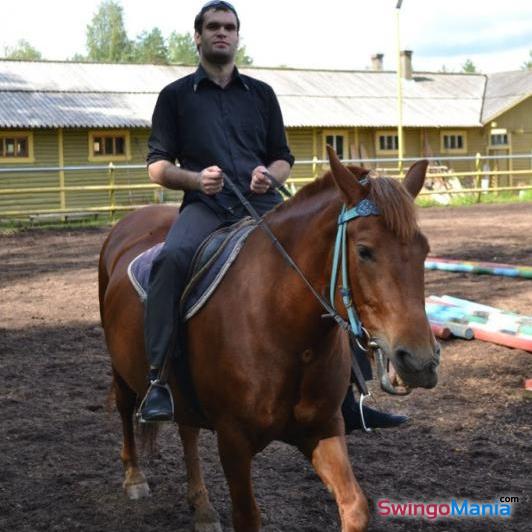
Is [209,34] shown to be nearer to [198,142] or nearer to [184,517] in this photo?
[198,142]

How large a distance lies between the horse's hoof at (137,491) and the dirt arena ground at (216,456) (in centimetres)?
5

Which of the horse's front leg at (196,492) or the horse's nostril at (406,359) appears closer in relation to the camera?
the horse's nostril at (406,359)

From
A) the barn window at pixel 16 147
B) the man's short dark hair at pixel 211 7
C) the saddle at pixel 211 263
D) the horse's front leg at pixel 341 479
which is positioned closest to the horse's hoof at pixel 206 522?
the horse's front leg at pixel 341 479

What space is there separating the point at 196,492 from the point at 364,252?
2081mm

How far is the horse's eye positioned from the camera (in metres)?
2.80

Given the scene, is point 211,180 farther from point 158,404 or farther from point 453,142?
point 453,142

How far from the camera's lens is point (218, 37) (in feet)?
13.0

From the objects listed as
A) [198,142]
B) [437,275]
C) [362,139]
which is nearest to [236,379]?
[198,142]

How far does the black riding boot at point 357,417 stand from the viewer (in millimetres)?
4000

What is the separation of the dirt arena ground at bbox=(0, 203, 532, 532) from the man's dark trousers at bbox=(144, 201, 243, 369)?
3.79ft

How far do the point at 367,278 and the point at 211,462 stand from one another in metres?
2.65

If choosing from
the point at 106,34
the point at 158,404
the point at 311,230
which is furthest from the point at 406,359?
the point at 106,34

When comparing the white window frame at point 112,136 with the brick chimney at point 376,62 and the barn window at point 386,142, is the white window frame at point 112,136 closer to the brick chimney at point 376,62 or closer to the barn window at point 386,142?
the barn window at point 386,142

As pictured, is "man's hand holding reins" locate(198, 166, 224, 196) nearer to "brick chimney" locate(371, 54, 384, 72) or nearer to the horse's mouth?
the horse's mouth
